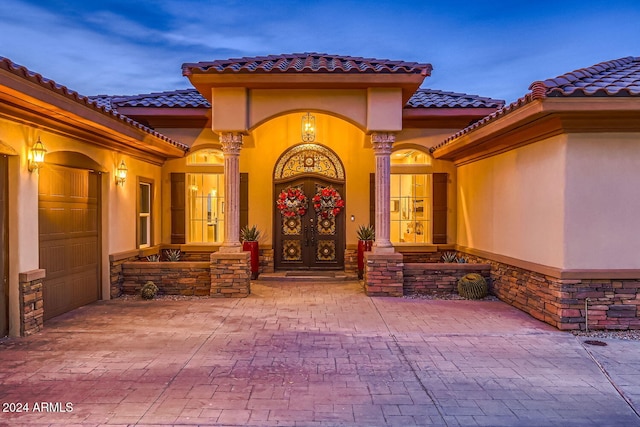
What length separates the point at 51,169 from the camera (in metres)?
7.75

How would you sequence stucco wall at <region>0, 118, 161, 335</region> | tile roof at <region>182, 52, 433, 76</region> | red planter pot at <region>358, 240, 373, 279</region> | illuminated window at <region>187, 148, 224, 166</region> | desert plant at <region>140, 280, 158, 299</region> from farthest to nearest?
illuminated window at <region>187, 148, 224, 166</region> < red planter pot at <region>358, 240, 373, 279</region> < desert plant at <region>140, 280, 158, 299</region> < tile roof at <region>182, 52, 433, 76</region> < stucco wall at <region>0, 118, 161, 335</region>

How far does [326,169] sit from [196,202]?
144 inches

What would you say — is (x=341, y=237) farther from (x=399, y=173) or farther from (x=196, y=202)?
(x=196, y=202)

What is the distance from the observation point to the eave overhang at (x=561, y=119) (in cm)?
638

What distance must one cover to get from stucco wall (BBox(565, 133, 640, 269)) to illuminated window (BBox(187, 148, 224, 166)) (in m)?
8.65

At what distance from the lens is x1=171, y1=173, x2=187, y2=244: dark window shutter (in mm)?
12305

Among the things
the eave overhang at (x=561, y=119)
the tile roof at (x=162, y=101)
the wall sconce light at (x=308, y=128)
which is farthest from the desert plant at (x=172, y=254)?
the eave overhang at (x=561, y=119)

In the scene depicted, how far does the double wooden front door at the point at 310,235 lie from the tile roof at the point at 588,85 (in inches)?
219

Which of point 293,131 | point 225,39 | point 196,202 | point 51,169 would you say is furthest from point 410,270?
point 225,39

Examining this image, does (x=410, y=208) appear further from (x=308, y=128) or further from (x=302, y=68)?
(x=302, y=68)

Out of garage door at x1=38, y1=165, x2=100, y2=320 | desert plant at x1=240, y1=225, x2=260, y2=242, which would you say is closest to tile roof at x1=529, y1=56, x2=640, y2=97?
desert plant at x1=240, y1=225, x2=260, y2=242

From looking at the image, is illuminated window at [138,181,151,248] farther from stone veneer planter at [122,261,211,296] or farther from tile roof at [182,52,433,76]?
tile roof at [182,52,433,76]

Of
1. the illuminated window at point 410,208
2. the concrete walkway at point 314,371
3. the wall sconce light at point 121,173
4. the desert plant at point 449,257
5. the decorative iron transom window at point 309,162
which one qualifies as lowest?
the concrete walkway at point 314,371

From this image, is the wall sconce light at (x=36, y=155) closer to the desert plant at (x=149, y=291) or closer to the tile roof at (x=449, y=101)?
the desert plant at (x=149, y=291)
